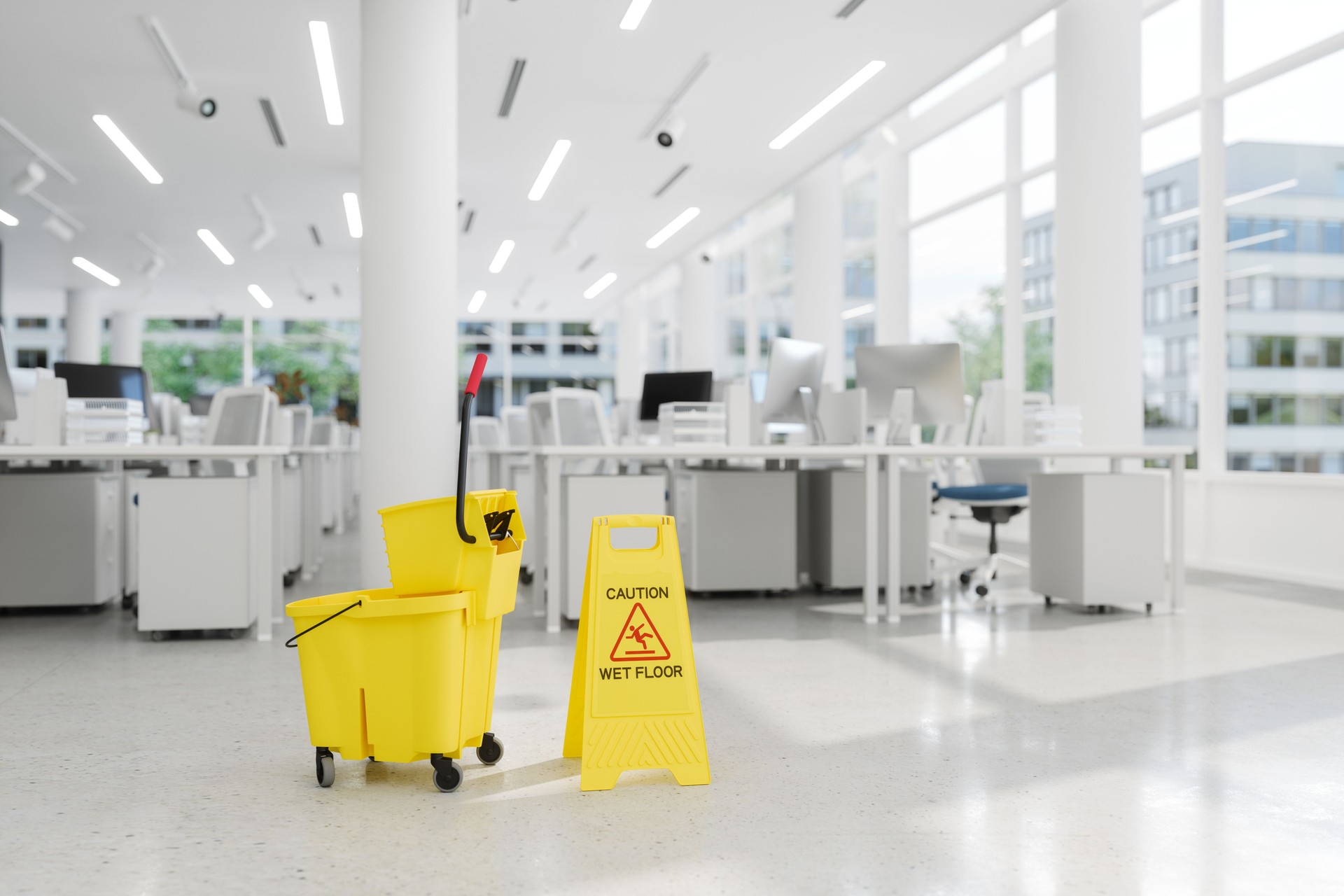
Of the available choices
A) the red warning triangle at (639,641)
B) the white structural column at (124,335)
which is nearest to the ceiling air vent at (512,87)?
the red warning triangle at (639,641)

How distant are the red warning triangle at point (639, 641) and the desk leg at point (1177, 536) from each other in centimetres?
340

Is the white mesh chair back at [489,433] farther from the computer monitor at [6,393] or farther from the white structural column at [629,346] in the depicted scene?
the white structural column at [629,346]

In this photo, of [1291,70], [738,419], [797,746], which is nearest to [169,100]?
[738,419]

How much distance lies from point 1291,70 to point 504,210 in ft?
23.1

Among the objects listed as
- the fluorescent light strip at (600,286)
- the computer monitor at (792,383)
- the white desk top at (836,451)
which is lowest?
the white desk top at (836,451)

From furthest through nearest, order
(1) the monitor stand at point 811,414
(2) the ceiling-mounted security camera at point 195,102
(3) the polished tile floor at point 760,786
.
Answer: (2) the ceiling-mounted security camera at point 195,102, (1) the monitor stand at point 811,414, (3) the polished tile floor at point 760,786

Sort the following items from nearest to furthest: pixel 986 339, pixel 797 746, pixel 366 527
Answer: pixel 797 746, pixel 366 527, pixel 986 339

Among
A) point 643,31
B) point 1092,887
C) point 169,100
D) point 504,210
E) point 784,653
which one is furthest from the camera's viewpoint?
point 504,210

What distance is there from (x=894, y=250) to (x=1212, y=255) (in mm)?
4404

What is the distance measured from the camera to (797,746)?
2.72 metres

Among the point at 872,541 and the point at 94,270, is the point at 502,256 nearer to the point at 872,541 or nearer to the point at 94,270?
the point at 94,270

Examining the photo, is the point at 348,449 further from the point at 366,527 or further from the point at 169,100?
the point at 366,527

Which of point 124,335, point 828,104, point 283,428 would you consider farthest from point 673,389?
point 124,335

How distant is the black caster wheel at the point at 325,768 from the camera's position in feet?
7.84
